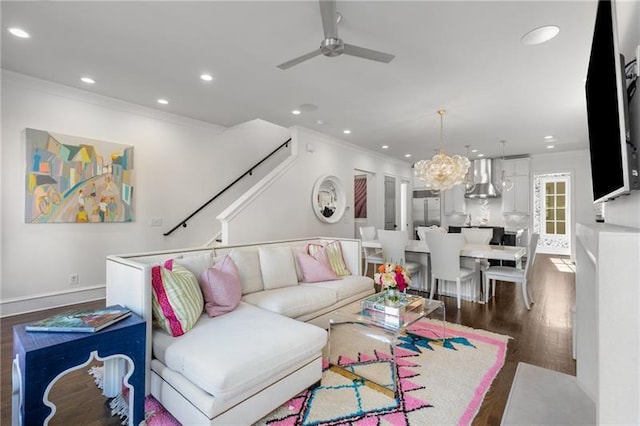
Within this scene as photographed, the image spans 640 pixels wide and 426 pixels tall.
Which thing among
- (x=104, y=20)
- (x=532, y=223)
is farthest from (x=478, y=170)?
(x=104, y=20)

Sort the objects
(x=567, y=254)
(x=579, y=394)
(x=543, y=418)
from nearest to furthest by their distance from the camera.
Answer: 1. (x=543, y=418)
2. (x=579, y=394)
3. (x=567, y=254)

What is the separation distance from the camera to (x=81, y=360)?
4.96 ft

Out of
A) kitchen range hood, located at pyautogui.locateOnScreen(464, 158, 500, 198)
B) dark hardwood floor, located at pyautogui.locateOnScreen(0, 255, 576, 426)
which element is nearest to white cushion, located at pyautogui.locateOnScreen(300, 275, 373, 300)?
dark hardwood floor, located at pyautogui.locateOnScreen(0, 255, 576, 426)

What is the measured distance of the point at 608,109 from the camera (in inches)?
→ 49.5

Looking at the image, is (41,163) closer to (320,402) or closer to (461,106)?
(320,402)

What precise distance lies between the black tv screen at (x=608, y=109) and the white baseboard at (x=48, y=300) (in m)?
5.14

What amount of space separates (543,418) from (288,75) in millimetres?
3393

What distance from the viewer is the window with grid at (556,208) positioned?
785cm

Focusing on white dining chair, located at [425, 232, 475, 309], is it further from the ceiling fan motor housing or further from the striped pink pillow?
the striped pink pillow

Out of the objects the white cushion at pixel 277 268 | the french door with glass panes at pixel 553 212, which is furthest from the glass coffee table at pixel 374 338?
the french door with glass panes at pixel 553 212

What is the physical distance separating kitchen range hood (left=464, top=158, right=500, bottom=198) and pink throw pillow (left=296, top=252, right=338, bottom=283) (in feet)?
21.1

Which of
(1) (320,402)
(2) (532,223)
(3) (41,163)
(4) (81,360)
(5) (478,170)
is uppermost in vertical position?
(5) (478,170)

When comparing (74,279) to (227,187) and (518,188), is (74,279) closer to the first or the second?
(227,187)

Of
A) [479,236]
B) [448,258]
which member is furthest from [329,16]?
[479,236]
